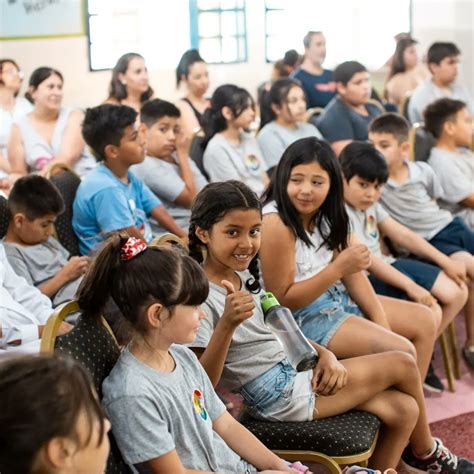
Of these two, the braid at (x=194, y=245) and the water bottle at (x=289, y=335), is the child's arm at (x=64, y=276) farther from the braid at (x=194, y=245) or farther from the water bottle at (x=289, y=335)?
the water bottle at (x=289, y=335)

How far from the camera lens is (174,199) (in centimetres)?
347

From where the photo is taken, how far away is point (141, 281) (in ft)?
5.13

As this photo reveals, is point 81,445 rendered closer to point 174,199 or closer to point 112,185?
point 112,185

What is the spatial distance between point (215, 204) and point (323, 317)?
0.62m

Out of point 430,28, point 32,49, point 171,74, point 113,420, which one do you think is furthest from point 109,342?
point 430,28

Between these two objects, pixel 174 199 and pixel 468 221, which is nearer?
pixel 174 199

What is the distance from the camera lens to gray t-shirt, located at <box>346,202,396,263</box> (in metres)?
2.99

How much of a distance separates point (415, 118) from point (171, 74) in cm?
265

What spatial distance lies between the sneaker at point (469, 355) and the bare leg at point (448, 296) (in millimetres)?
296

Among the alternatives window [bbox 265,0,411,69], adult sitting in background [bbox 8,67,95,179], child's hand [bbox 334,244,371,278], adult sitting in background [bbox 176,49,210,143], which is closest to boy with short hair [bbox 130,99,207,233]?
adult sitting in background [bbox 8,67,95,179]

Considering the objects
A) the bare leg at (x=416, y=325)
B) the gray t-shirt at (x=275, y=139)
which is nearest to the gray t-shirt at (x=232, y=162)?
the gray t-shirt at (x=275, y=139)

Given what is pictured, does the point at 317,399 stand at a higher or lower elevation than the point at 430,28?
lower

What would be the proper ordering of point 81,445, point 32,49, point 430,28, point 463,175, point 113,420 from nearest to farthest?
point 81,445
point 113,420
point 463,175
point 32,49
point 430,28

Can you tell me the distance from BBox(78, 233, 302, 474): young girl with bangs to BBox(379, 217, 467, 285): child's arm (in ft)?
5.60
